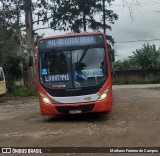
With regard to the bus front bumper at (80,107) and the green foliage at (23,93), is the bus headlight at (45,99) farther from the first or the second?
the green foliage at (23,93)

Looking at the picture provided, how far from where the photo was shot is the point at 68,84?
511 inches

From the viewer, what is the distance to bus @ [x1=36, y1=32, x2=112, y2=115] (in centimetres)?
1285

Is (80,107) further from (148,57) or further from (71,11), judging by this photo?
(148,57)

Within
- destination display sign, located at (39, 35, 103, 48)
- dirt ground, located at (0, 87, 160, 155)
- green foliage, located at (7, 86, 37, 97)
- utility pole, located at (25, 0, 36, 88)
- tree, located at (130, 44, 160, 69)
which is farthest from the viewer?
tree, located at (130, 44, 160, 69)

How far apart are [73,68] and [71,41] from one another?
1.03 metres

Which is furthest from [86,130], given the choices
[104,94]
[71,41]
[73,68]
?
[71,41]

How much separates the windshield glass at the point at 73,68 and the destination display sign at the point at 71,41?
0.23 metres

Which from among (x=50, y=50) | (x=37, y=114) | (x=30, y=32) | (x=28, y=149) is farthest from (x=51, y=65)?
(x=30, y=32)

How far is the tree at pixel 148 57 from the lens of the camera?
174 ft

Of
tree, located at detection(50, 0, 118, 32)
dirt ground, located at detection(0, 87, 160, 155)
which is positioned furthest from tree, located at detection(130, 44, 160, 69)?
dirt ground, located at detection(0, 87, 160, 155)

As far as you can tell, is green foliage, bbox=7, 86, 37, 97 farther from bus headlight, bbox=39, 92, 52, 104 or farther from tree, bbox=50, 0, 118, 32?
bus headlight, bbox=39, 92, 52, 104

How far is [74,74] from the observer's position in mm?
13016

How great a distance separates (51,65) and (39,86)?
2.84ft

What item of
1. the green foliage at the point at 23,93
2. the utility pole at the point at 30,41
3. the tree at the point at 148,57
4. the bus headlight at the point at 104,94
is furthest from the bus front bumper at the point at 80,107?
the tree at the point at 148,57
